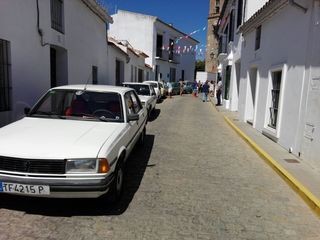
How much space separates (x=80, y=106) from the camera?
203 inches

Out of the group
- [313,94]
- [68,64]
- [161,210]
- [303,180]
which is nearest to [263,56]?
[313,94]

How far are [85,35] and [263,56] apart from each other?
22.7 feet

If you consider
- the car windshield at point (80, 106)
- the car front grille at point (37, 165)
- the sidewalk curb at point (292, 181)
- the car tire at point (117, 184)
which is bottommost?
the sidewalk curb at point (292, 181)

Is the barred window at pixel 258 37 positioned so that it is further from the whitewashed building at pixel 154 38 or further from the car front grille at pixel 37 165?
the whitewashed building at pixel 154 38

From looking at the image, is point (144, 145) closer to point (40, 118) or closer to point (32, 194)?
point (40, 118)

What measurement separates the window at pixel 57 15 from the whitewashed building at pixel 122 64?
6401mm

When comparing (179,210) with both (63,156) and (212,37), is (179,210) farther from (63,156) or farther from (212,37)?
(212,37)

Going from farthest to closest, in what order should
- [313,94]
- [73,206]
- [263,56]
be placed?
[263,56], [313,94], [73,206]

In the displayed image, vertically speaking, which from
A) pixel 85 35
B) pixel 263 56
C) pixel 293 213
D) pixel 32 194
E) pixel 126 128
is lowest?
pixel 293 213

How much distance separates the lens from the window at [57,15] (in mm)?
9328

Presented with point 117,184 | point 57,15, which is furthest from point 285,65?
point 57,15

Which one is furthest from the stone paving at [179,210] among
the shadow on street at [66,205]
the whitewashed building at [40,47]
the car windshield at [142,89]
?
the car windshield at [142,89]

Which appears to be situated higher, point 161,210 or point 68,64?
point 68,64

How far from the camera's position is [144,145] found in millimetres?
7984
